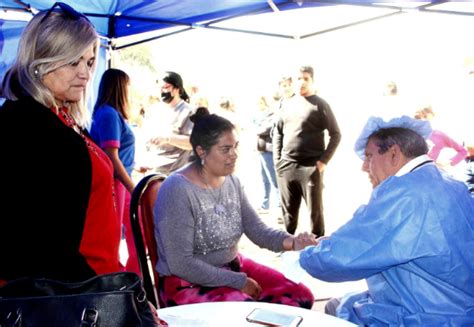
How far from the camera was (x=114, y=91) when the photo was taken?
11.6 feet

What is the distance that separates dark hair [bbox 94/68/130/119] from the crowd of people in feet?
3.48

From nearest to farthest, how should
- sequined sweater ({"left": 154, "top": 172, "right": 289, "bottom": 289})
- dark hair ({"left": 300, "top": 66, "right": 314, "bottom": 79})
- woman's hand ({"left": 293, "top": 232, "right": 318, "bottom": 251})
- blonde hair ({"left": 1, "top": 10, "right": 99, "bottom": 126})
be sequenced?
1. blonde hair ({"left": 1, "top": 10, "right": 99, "bottom": 126})
2. sequined sweater ({"left": 154, "top": 172, "right": 289, "bottom": 289})
3. woman's hand ({"left": 293, "top": 232, "right": 318, "bottom": 251})
4. dark hair ({"left": 300, "top": 66, "right": 314, "bottom": 79})

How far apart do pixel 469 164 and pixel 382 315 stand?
336 centimetres

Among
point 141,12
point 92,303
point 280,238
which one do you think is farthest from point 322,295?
point 92,303

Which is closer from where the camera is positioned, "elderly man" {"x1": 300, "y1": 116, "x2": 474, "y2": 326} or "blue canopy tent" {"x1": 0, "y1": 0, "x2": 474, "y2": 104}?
"elderly man" {"x1": 300, "y1": 116, "x2": 474, "y2": 326}

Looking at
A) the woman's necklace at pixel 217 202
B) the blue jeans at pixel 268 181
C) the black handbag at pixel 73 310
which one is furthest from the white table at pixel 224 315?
the blue jeans at pixel 268 181

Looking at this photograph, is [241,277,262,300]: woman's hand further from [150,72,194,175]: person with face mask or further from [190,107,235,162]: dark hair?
[150,72,194,175]: person with face mask

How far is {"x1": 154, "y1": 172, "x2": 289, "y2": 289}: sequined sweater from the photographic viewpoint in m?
2.29

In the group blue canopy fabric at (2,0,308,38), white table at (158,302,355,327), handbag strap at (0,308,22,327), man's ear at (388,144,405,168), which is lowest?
white table at (158,302,355,327)

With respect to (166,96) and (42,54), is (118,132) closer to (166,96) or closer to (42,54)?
(166,96)

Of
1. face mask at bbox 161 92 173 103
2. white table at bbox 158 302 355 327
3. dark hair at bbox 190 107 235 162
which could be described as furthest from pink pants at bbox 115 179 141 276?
white table at bbox 158 302 355 327

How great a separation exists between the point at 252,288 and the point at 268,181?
18.0ft

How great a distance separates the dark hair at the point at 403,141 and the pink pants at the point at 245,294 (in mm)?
835

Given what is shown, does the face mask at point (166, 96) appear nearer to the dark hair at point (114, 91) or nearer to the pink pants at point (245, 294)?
the dark hair at point (114, 91)
